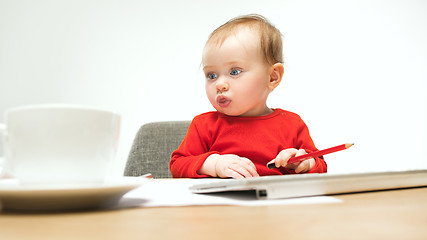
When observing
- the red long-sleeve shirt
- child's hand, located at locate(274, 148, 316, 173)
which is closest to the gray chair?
the red long-sleeve shirt

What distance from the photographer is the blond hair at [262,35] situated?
1.03 m

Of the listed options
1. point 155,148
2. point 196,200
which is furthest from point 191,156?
point 196,200

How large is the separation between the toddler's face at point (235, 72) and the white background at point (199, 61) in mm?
1226

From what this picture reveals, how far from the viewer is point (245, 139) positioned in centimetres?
100

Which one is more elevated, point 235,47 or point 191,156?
point 235,47

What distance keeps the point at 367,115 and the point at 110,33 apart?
5.79ft

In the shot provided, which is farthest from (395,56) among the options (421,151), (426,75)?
(421,151)

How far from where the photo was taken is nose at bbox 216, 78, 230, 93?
0.98m

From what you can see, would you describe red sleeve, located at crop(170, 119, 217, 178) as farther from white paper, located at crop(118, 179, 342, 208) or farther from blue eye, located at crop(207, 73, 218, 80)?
white paper, located at crop(118, 179, 342, 208)

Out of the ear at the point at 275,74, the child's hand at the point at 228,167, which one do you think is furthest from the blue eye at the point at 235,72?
the child's hand at the point at 228,167

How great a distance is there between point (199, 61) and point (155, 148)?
3.71 ft

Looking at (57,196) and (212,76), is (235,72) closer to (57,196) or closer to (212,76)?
(212,76)

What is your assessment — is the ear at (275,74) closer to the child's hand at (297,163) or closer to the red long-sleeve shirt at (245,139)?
the red long-sleeve shirt at (245,139)

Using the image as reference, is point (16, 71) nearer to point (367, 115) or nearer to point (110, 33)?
point (110, 33)
